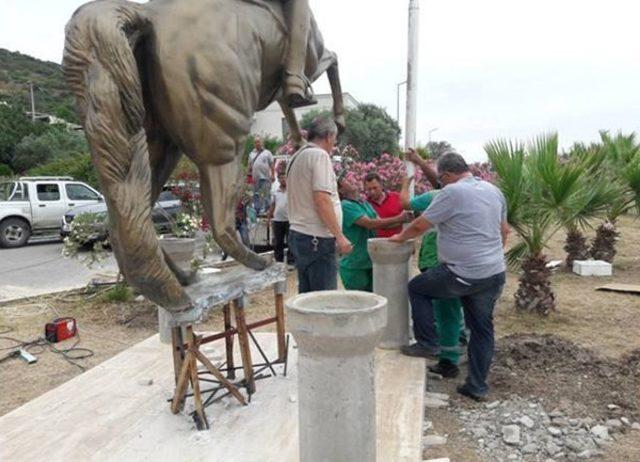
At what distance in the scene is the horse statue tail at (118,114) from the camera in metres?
2.38

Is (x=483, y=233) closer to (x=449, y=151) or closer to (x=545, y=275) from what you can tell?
(x=449, y=151)

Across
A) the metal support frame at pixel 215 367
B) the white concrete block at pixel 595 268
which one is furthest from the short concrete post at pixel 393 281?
the white concrete block at pixel 595 268

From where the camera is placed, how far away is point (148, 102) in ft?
9.00

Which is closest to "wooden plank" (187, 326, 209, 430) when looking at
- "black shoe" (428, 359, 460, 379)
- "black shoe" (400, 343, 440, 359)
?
"black shoe" (400, 343, 440, 359)

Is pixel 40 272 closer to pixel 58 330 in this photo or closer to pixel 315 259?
pixel 58 330

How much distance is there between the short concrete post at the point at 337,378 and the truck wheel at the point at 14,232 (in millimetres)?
13148

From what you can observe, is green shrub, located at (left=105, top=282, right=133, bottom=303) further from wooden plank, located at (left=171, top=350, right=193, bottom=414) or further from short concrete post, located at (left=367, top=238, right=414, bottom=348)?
wooden plank, located at (left=171, top=350, right=193, bottom=414)

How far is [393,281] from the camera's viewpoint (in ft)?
14.1

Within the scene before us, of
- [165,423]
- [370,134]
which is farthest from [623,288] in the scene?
[370,134]

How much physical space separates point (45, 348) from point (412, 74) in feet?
15.1

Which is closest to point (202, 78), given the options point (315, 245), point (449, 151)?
point (315, 245)

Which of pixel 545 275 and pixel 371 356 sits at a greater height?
pixel 371 356

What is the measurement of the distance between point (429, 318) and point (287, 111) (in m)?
1.82

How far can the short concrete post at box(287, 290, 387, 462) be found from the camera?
81.0 inches
